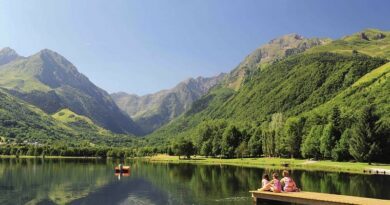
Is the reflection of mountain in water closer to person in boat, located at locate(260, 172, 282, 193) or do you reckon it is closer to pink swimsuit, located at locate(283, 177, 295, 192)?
person in boat, located at locate(260, 172, 282, 193)

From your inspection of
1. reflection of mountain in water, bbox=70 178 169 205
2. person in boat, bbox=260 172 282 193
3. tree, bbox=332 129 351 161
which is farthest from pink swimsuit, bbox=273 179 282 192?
tree, bbox=332 129 351 161

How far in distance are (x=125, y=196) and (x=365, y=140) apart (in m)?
99.8

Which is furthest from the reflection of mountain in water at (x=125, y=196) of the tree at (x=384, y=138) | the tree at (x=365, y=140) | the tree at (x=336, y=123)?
the tree at (x=336, y=123)

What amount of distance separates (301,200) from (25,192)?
2168 inches

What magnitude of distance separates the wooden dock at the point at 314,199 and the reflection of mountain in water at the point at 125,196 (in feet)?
62.0

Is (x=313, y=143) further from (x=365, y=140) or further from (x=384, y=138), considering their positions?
(x=384, y=138)

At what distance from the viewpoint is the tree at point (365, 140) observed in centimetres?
14625

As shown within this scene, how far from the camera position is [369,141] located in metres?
147

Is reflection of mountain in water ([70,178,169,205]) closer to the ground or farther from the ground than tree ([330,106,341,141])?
closer to the ground

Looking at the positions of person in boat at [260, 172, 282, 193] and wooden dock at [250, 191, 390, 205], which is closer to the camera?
wooden dock at [250, 191, 390, 205]

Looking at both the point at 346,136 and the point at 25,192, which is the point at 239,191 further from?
the point at 346,136

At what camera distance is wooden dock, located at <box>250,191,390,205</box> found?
4581 centimetres

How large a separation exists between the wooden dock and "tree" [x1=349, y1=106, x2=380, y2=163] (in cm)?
10273

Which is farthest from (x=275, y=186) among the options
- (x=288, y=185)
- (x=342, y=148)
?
(x=342, y=148)
